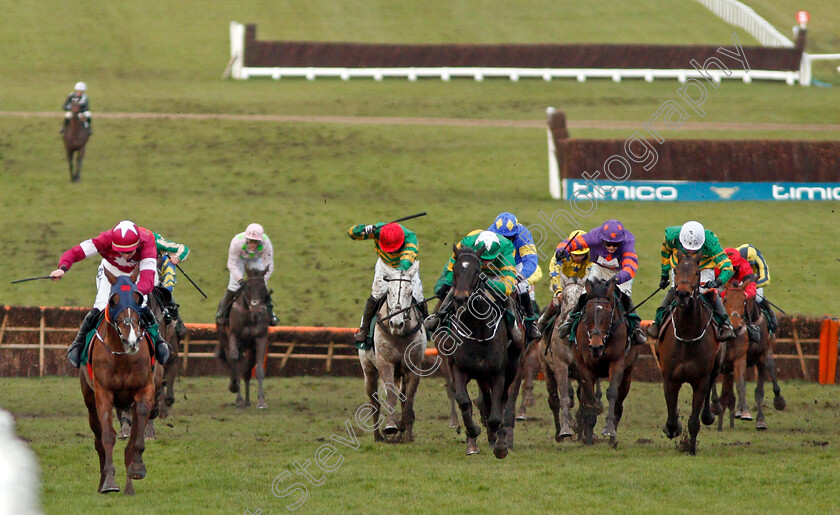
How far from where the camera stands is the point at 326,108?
→ 35.8 meters

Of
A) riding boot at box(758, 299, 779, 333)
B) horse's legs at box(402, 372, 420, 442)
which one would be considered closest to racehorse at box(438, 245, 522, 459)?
horse's legs at box(402, 372, 420, 442)

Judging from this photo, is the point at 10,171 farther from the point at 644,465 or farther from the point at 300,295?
the point at 644,465

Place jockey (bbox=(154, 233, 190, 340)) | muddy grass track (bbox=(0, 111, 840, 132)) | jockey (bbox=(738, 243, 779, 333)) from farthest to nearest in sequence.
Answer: muddy grass track (bbox=(0, 111, 840, 132)) → jockey (bbox=(738, 243, 779, 333)) → jockey (bbox=(154, 233, 190, 340))

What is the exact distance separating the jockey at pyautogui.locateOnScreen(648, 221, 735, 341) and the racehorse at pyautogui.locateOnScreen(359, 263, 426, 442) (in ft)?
8.73

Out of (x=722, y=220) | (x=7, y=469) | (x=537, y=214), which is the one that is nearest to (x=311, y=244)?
(x=537, y=214)

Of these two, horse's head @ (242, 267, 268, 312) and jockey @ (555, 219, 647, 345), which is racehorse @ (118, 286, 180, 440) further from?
jockey @ (555, 219, 647, 345)

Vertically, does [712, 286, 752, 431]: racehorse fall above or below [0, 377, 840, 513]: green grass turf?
above

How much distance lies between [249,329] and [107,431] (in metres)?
6.59

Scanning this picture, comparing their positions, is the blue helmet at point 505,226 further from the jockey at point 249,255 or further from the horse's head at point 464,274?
the jockey at point 249,255

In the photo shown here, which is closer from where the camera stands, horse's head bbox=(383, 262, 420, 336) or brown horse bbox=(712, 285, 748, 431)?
horse's head bbox=(383, 262, 420, 336)

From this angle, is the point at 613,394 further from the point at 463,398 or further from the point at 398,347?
the point at 398,347

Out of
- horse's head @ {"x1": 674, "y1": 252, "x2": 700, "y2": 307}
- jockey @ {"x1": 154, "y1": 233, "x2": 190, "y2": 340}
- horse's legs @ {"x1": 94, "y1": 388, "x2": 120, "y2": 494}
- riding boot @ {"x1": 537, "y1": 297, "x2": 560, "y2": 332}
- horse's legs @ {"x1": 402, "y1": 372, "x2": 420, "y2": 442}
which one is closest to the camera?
horse's legs @ {"x1": 94, "y1": 388, "x2": 120, "y2": 494}

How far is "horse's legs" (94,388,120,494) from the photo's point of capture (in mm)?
10055

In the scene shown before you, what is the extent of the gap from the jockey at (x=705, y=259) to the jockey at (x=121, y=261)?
527cm
